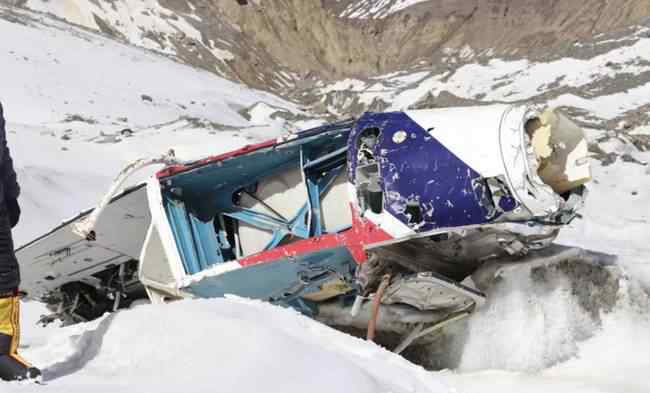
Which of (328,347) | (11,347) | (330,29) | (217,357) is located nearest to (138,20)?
(330,29)

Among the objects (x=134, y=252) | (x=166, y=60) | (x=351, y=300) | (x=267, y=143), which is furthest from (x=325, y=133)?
(x=166, y=60)

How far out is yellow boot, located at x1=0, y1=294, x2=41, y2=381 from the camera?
7.45 ft

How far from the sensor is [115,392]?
2121 mm

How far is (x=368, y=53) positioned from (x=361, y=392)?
49.0 metres

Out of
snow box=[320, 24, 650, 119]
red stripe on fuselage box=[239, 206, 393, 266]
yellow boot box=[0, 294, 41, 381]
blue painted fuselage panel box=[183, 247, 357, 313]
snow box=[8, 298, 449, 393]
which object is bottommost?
snow box=[320, 24, 650, 119]

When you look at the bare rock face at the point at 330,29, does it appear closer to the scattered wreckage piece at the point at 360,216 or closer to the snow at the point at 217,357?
the scattered wreckage piece at the point at 360,216

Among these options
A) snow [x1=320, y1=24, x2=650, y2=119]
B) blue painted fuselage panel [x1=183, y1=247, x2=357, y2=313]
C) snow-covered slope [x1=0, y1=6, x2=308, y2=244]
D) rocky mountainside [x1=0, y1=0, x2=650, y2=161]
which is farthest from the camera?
rocky mountainside [x1=0, y1=0, x2=650, y2=161]

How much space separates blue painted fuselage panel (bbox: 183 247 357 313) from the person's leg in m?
2.02

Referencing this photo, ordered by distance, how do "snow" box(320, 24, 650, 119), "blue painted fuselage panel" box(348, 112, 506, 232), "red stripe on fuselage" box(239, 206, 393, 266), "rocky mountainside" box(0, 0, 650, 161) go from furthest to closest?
1. "rocky mountainside" box(0, 0, 650, 161)
2. "snow" box(320, 24, 650, 119)
3. "red stripe on fuselage" box(239, 206, 393, 266)
4. "blue painted fuselage panel" box(348, 112, 506, 232)

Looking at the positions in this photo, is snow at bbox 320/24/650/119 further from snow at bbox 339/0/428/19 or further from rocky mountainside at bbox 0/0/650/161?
snow at bbox 339/0/428/19

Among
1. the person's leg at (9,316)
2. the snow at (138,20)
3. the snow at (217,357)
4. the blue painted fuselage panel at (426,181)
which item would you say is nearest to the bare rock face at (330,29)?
the snow at (138,20)

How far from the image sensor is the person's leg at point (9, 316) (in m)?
2.28

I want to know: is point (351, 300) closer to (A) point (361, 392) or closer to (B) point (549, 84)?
(A) point (361, 392)

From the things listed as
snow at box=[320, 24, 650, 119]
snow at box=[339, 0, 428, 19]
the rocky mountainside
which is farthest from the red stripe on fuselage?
snow at box=[339, 0, 428, 19]
